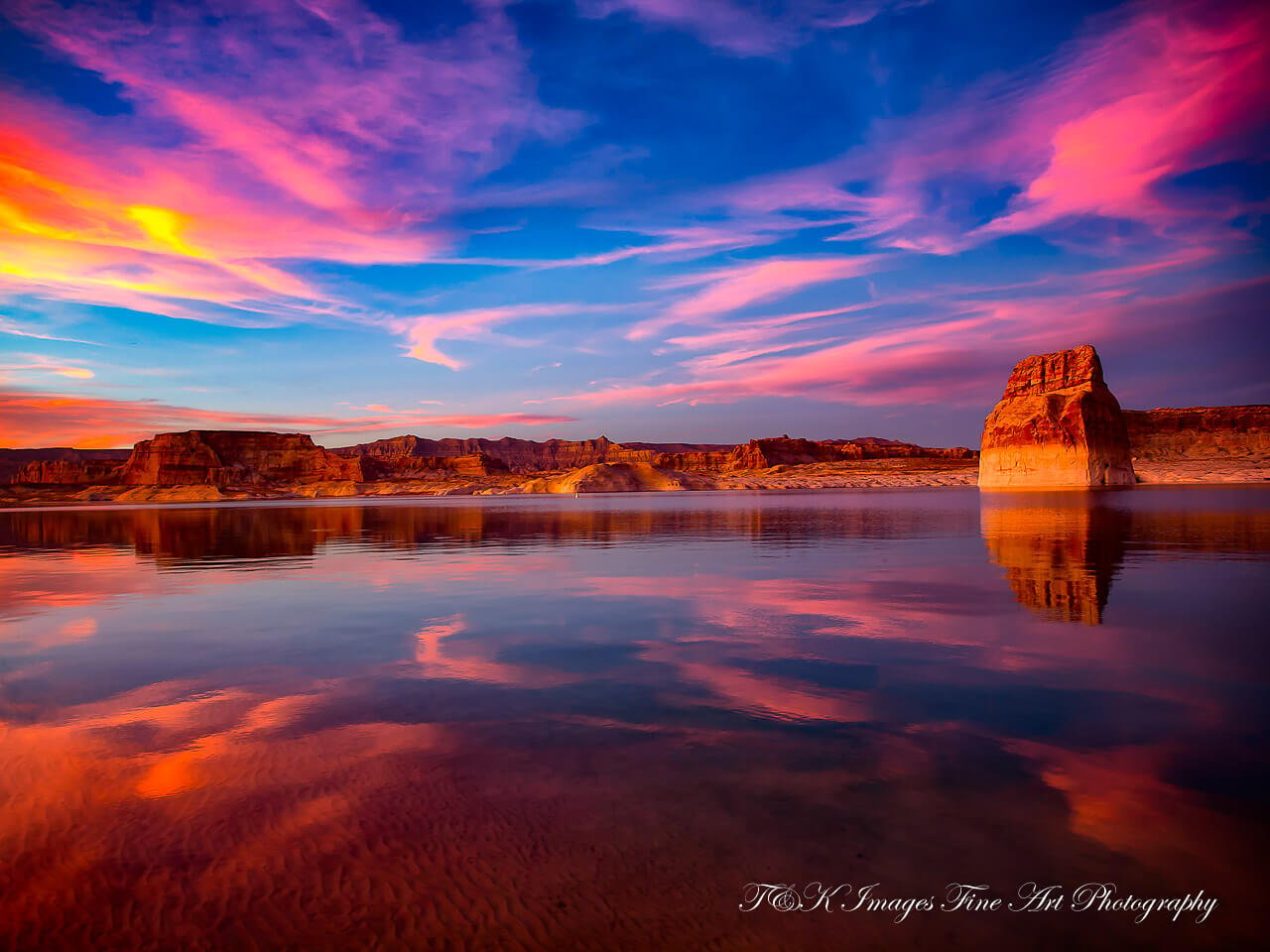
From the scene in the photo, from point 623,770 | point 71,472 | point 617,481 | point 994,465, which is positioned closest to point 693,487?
point 617,481

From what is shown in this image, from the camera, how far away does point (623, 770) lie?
16.4 feet

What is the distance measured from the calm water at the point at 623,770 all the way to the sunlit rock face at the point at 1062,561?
11.3 inches

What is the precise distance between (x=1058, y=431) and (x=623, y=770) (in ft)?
399

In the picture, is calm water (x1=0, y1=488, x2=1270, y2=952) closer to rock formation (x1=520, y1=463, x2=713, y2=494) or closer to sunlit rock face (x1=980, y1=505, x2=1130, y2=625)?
sunlit rock face (x1=980, y1=505, x2=1130, y2=625)

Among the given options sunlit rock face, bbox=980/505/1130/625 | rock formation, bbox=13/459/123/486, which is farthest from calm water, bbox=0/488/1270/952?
rock formation, bbox=13/459/123/486

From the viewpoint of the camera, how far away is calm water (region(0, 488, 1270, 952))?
3.40m

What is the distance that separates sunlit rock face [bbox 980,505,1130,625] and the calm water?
288 millimetres

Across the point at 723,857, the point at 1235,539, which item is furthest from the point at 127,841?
the point at 1235,539

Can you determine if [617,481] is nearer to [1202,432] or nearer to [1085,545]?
[1202,432]

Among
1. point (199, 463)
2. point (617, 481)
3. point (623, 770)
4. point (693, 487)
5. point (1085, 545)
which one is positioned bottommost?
point (693, 487)

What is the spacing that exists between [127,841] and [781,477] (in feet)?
584

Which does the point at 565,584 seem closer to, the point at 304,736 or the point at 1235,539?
the point at 304,736

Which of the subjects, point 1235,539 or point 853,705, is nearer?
point 853,705

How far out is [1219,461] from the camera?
4983 inches
